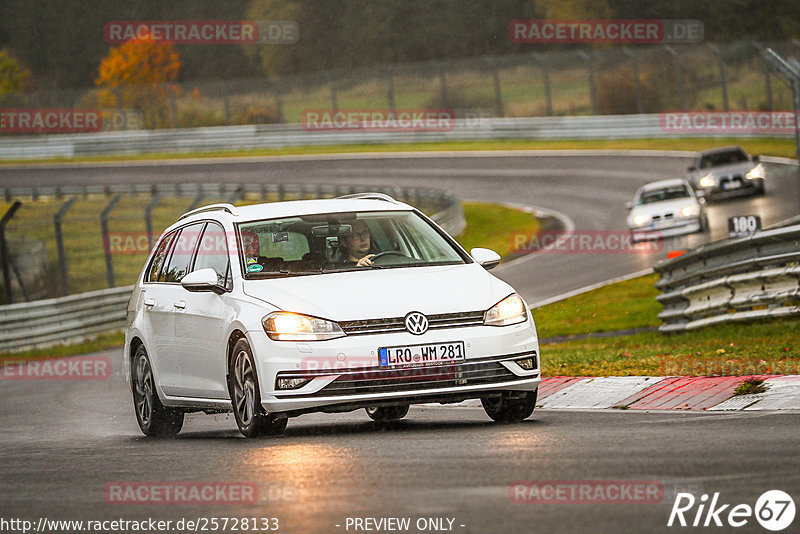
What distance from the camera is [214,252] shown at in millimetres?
10070

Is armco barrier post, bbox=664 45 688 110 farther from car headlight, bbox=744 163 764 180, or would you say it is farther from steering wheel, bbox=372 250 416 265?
steering wheel, bbox=372 250 416 265

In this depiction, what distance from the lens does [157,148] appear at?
204ft

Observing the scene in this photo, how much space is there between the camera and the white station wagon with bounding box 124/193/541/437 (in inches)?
340

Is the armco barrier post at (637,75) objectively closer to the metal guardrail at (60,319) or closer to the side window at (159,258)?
the metal guardrail at (60,319)

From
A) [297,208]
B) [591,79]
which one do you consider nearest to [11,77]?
[591,79]

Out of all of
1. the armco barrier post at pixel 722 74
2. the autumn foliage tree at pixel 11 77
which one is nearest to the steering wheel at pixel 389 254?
the armco barrier post at pixel 722 74

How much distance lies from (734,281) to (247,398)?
7.66 metres

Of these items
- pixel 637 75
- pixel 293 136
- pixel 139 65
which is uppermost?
pixel 139 65

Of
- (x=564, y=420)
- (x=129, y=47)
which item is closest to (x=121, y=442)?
(x=564, y=420)

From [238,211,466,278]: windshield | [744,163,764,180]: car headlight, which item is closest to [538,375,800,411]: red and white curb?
[238,211,466,278]: windshield

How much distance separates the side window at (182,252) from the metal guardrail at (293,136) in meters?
39.9

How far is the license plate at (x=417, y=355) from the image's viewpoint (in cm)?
862

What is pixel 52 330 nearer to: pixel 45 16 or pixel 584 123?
pixel 584 123

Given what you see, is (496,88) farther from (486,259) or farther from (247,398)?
(247,398)
